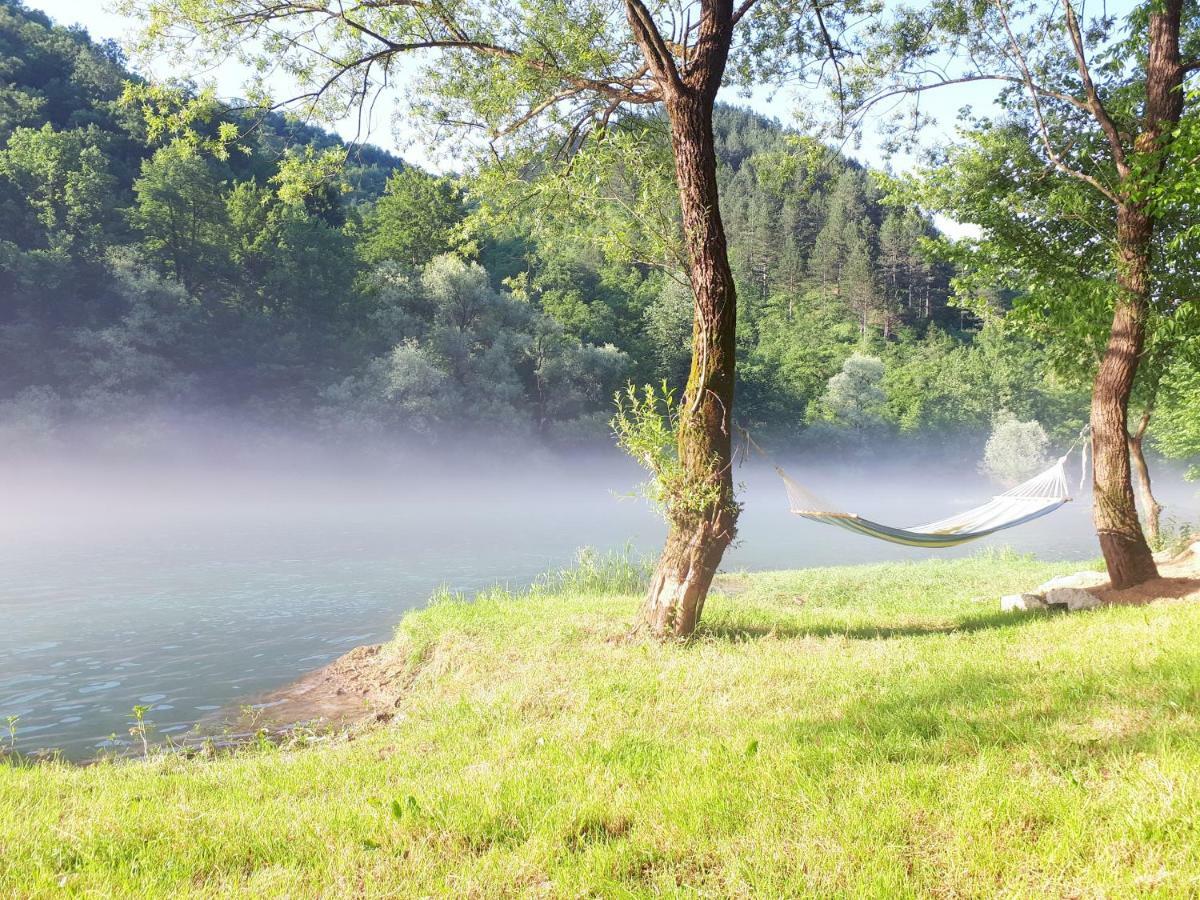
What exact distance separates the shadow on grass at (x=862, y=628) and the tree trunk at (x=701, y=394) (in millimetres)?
403

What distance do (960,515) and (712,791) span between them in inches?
299

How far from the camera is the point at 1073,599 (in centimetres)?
622

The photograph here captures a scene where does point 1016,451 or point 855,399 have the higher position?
point 855,399

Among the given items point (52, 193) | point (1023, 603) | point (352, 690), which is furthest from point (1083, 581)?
point (52, 193)

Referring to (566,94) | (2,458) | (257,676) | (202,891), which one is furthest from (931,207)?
(2,458)

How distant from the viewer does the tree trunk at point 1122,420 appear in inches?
255

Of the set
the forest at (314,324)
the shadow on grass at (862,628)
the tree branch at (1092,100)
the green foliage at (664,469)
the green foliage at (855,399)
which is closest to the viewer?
the green foliage at (664,469)

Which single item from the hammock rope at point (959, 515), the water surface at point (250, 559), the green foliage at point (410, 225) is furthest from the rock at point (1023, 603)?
the green foliage at point (410, 225)

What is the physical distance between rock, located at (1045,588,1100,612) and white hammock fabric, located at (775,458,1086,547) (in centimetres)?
142

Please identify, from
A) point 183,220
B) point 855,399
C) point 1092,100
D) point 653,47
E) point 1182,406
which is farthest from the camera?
point 855,399

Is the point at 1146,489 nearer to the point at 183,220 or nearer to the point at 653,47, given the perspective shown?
the point at 653,47

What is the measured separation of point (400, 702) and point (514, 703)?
59.0 inches

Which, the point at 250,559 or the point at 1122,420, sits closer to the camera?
the point at 1122,420

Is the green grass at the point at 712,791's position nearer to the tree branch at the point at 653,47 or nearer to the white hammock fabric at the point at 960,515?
the white hammock fabric at the point at 960,515
